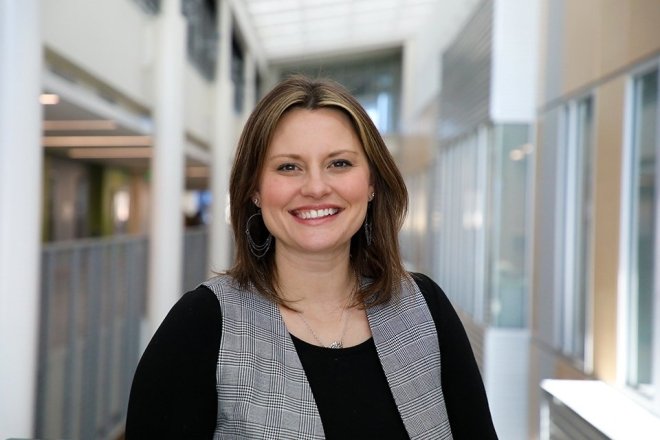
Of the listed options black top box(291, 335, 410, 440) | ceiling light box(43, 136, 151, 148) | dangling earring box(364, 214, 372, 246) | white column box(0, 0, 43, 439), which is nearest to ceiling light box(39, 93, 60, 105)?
white column box(0, 0, 43, 439)

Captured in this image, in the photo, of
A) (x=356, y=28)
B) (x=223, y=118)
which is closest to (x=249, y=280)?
(x=223, y=118)

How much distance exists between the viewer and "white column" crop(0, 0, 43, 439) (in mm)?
5121

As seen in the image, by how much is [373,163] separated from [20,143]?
422cm

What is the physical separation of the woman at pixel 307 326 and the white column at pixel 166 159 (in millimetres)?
9029

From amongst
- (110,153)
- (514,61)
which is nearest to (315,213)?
(514,61)

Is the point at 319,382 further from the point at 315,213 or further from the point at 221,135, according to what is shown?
the point at 221,135

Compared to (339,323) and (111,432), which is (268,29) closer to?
(111,432)

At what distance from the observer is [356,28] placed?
24719mm

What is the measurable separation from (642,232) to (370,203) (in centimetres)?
364

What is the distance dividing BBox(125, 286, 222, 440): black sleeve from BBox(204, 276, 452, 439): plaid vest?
0.03 meters

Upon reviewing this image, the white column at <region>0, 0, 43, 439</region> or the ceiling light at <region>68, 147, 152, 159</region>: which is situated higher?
the ceiling light at <region>68, 147, 152, 159</region>

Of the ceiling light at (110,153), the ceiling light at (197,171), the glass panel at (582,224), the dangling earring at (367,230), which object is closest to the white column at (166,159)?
the ceiling light at (110,153)

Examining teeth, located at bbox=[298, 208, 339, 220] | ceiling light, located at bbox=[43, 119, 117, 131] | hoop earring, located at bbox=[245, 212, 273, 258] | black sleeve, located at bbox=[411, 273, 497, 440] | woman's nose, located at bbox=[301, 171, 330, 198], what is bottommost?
black sleeve, located at bbox=[411, 273, 497, 440]

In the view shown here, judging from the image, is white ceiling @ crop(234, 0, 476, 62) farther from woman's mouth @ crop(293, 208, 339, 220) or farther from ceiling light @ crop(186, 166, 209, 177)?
woman's mouth @ crop(293, 208, 339, 220)
